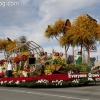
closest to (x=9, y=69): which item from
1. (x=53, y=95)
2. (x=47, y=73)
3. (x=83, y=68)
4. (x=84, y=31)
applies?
(x=47, y=73)

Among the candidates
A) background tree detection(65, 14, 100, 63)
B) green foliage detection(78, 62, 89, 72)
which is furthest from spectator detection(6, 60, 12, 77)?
background tree detection(65, 14, 100, 63)

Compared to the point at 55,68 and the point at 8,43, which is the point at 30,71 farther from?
the point at 8,43

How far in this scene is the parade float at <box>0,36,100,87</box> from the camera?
51.1ft

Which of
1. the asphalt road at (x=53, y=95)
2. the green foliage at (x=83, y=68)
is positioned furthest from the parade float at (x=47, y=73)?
the asphalt road at (x=53, y=95)

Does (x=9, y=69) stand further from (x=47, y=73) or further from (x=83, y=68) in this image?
(x=83, y=68)

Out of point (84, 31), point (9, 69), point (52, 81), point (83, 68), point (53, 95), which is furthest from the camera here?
point (84, 31)

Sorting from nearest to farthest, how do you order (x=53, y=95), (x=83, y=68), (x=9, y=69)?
(x=53, y=95) < (x=83, y=68) < (x=9, y=69)

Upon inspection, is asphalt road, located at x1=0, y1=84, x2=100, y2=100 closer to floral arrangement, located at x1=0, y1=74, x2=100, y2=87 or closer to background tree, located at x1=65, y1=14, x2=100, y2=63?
floral arrangement, located at x1=0, y1=74, x2=100, y2=87

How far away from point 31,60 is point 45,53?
104 centimetres

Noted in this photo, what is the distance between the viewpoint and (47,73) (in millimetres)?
15984

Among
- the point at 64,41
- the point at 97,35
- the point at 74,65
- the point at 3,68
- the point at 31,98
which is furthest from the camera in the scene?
the point at 64,41

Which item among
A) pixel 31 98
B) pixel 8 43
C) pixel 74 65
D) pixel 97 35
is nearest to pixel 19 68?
pixel 74 65

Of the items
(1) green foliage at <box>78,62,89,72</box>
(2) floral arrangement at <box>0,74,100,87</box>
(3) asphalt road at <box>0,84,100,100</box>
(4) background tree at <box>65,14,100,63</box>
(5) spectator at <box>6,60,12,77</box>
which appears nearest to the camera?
(3) asphalt road at <box>0,84,100,100</box>

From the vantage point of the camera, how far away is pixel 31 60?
1797cm
